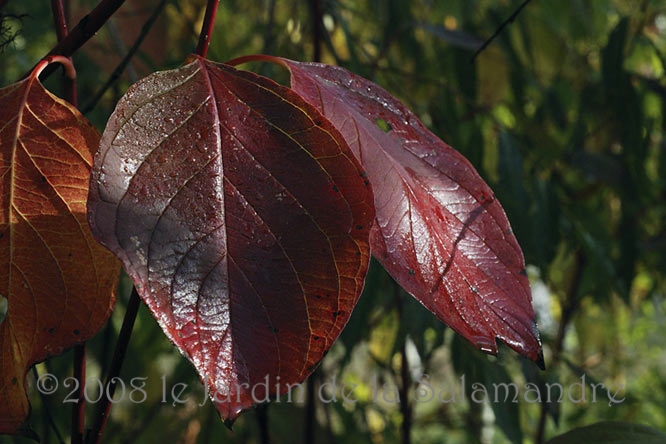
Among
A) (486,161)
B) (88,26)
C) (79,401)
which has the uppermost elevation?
(486,161)

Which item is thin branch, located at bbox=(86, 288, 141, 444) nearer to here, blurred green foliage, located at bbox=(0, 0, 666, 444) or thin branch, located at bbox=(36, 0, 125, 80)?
thin branch, located at bbox=(36, 0, 125, 80)

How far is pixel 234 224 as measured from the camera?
32cm

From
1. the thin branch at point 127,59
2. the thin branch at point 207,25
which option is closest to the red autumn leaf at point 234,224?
the thin branch at point 207,25

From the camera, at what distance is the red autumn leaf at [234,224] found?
1.00 feet

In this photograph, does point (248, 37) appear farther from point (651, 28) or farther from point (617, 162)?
point (651, 28)

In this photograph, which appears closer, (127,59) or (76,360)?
(76,360)

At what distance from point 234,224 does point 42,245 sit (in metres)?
0.10

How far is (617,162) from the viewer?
1078mm

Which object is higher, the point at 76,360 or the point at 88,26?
the point at 88,26

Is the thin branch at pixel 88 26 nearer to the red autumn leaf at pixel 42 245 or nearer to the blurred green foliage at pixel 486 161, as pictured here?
the red autumn leaf at pixel 42 245

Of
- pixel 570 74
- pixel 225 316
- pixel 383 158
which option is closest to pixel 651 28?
pixel 570 74

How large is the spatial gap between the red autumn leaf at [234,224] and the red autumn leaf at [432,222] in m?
0.04

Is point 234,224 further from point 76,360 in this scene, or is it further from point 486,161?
point 486,161

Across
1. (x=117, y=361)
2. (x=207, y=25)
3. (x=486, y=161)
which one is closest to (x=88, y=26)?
(x=207, y=25)
